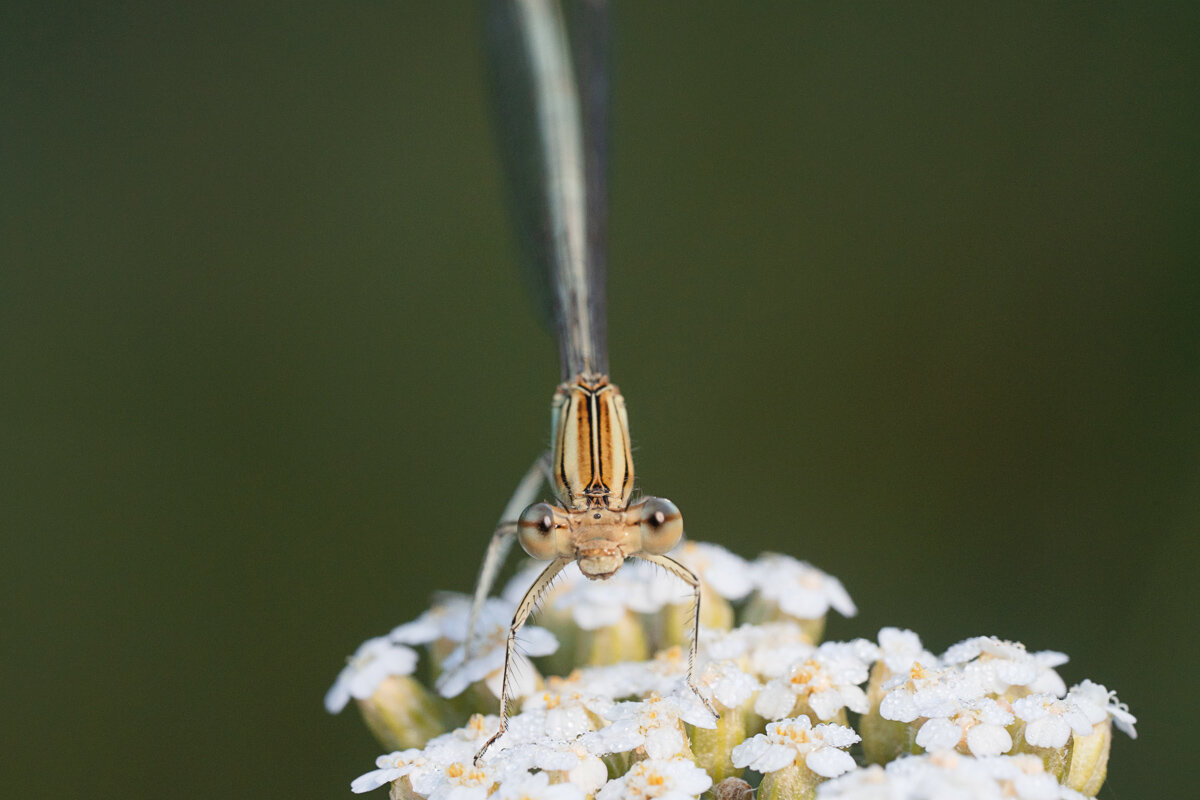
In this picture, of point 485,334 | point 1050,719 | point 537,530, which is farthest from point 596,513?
point 485,334

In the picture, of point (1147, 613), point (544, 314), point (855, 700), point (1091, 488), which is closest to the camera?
point (855, 700)

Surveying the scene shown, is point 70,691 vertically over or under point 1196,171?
under

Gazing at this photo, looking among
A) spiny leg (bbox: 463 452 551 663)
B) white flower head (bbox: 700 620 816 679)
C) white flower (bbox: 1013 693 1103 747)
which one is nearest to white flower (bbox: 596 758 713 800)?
white flower head (bbox: 700 620 816 679)

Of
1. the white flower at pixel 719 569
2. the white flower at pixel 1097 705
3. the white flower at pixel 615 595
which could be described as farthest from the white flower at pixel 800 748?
the white flower at pixel 719 569

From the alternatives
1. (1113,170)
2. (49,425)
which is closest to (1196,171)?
(1113,170)

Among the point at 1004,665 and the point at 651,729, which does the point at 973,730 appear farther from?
the point at 651,729

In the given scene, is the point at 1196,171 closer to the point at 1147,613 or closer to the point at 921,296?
the point at 921,296
